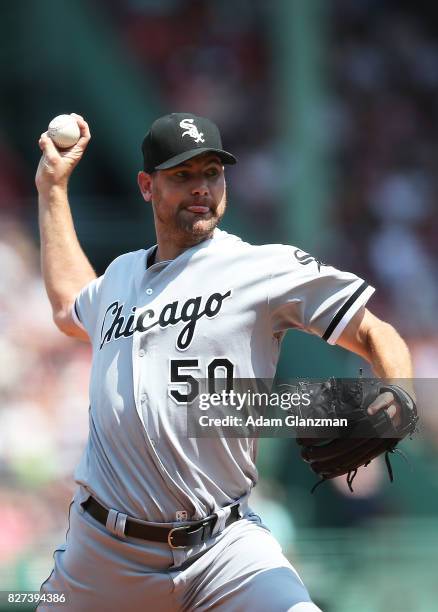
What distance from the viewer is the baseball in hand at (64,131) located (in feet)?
10.7

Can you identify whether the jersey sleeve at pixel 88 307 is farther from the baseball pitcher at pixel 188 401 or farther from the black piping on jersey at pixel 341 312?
the black piping on jersey at pixel 341 312

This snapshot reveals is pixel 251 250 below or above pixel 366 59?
below

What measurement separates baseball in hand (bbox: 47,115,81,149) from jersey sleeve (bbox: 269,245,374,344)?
2.86 feet

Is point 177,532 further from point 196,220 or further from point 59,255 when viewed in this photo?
point 59,255

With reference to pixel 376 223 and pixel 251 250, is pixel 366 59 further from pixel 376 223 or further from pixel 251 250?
pixel 251 250

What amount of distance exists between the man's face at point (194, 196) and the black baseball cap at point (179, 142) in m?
0.02

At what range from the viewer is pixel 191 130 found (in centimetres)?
286

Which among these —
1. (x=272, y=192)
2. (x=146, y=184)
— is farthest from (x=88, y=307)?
(x=272, y=192)

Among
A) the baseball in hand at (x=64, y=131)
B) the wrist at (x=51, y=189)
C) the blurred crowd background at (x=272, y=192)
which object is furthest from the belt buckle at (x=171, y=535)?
the blurred crowd background at (x=272, y=192)

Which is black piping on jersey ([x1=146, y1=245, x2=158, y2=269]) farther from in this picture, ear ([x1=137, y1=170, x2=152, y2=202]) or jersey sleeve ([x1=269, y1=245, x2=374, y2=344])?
jersey sleeve ([x1=269, y1=245, x2=374, y2=344])

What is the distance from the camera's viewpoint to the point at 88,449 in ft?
9.32

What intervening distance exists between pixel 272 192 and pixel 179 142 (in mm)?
3713

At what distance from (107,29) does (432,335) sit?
2775mm

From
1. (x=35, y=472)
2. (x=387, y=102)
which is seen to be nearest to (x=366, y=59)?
(x=387, y=102)
